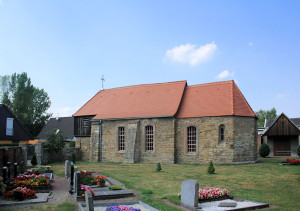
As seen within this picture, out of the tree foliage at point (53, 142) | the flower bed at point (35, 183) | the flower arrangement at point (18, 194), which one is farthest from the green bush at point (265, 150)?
the flower arrangement at point (18, 194)

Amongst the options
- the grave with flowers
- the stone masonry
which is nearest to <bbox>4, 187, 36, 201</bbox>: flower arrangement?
the grave with flowers

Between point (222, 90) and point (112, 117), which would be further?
point (112, 117)

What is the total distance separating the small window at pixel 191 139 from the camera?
82.0 feet

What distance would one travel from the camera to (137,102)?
95.7 ft

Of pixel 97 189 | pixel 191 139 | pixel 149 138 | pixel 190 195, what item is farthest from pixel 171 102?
pixel 190 195

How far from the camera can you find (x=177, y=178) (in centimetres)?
1628

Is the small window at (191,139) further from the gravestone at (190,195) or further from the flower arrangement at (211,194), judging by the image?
the gravestone at (190,195)

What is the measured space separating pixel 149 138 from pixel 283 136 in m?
18.8

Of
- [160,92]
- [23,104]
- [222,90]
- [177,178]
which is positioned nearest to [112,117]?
[160,92]

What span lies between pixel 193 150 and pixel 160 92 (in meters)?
7.10

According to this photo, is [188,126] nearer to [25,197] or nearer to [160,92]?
[160,92]

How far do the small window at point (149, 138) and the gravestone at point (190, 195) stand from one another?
55.6 feet

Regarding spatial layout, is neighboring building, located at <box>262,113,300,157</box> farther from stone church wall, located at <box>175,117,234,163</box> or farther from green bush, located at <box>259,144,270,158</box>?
stone church wall, located at <box>175,117,234,163</box>

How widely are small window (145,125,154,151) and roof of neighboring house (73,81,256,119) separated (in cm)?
126
